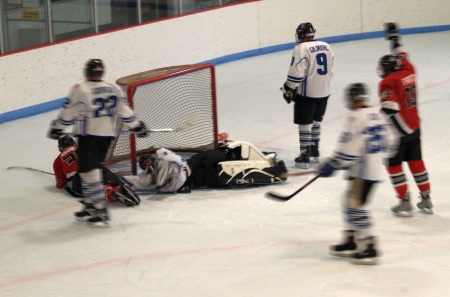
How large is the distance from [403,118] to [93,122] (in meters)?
2.13

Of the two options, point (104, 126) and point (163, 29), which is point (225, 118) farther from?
point (104, 126)

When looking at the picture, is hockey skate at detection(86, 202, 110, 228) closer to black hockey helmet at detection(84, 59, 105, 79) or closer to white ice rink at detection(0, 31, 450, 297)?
white ice rink at detection(0, 31, 450, 297)

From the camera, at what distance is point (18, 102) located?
945 cm

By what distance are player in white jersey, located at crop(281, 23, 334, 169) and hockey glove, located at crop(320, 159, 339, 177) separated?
2.29m

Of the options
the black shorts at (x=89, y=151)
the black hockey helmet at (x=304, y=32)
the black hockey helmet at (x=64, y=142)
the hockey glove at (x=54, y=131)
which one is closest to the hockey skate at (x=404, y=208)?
the black hockey helmet at (x=304, y=32)

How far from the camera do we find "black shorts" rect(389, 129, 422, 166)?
6.09 m

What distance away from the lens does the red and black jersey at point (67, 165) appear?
673cm

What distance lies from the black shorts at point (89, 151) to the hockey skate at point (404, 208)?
2.09m

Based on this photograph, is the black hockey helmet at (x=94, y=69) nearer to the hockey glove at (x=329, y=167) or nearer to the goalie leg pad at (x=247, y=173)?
the goalie leg pad at (x=247, y=173)

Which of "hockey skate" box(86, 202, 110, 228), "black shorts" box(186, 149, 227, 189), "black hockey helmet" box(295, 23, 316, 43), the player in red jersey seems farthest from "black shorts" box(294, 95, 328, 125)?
"hockey skate" box(86, 202, 110, 228)

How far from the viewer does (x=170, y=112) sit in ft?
24.8

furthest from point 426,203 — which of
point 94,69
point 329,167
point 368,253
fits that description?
point 94,69

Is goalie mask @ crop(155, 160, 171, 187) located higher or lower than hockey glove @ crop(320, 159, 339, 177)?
lower

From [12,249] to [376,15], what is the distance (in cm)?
923
